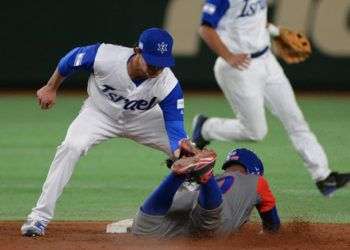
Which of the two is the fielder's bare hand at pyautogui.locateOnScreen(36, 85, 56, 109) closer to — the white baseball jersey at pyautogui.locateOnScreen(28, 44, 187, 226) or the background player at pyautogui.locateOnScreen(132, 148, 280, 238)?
the white baseball jersey at pyautogui.locateOnScreen(28, 44, 187, 226)

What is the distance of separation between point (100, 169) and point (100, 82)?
11.2 ft

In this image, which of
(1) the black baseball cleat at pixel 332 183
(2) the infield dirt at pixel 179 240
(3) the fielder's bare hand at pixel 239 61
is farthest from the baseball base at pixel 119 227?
(3) the fielder's bare hand at pixel 239 61

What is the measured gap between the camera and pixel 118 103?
862 centimetres

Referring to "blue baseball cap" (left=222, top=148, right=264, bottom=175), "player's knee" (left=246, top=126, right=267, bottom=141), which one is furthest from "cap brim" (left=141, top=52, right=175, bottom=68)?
"player's knee" (left=246, top=126, right=267, bottom=141)

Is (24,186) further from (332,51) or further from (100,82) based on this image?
(332,51)

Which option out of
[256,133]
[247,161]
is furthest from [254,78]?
[247,161]

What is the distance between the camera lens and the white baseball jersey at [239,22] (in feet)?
35.0

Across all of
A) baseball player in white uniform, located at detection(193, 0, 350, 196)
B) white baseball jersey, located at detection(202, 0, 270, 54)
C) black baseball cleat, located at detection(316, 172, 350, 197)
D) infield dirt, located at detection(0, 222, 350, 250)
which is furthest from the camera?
white baseball jersey, located at detection(202, 0, 270, 54)

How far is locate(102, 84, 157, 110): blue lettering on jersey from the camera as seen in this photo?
27.9 ft

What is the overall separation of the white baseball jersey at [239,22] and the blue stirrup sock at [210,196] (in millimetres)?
3181

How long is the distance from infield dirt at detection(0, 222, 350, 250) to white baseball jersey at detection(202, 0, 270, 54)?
2.54 metres

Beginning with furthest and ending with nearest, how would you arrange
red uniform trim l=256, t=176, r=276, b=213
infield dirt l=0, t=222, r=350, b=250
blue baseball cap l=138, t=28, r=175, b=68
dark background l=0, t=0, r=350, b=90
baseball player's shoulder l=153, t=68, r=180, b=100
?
dark background l=0, t=0, r=350, b=90
baseball player's shoulder l=153, t=68, r=180, b=100
red uniform trim l=256, t=176, r=276, b=213
blue baseball cap l=138, t=28, r=175, b=68
infield dirt l=0, t=222, r=350, b=250

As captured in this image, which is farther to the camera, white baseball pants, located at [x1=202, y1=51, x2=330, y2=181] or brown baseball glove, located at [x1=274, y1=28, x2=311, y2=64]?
brown baseball glove, located at [x1=274, y1=28, x2=311, y2=64]

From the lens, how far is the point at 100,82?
8.52m
